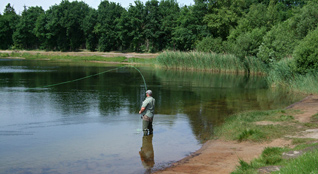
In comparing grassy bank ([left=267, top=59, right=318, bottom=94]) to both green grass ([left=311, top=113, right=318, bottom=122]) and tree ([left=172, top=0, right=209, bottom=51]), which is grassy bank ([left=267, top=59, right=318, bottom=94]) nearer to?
green grass ([left=311, top=113, right=318, bottom=122])

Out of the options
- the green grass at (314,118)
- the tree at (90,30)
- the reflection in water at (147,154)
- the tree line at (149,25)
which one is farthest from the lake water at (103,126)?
the tree at (90,30)

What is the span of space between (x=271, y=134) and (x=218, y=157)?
9.80 feet

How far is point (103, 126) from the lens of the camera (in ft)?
50.1

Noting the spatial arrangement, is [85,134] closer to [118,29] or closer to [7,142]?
[7,142]

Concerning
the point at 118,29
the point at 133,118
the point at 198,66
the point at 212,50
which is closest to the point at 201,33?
the point at 212,50

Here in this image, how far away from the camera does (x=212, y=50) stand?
54.1 meters

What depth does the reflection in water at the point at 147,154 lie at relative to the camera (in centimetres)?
1028

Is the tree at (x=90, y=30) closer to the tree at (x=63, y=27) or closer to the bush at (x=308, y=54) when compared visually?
the tree at (x=63, y=27)

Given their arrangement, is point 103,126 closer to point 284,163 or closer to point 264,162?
point 264,162

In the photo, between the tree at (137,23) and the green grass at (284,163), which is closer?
the green grass at (284,163)

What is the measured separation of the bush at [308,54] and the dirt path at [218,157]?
15.2m

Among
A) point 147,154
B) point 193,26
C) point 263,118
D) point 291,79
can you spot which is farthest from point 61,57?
point 147,154

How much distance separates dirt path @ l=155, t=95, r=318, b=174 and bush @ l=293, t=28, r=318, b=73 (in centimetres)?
1519

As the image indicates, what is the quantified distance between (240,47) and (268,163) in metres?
37.4
